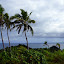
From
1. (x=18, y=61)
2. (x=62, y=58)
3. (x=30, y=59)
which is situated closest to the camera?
(x=30, y=59)

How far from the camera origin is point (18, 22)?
3025cm

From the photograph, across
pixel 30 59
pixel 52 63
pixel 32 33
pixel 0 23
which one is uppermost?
pixel 0 23

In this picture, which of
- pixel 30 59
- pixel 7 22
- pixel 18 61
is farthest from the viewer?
pixel 7 22

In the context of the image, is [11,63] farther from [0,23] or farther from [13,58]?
[0,23]

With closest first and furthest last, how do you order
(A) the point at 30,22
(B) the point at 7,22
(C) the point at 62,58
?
(C) the point at 62,58 < (B) the point at 7,22 < (A) the point at 30,22

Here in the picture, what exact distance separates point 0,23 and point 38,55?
18859 millimetres

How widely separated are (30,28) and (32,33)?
5.24 ft

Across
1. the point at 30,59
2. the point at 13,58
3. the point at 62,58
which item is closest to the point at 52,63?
the point at 62,58

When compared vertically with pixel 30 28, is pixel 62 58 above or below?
below

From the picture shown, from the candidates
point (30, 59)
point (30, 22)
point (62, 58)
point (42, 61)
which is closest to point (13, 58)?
point (30, 59)

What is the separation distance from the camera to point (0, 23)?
29484 millimetres

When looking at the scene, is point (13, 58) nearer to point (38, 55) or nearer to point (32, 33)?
point (38, 55)

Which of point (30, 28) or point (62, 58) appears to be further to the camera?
point (30, 28)

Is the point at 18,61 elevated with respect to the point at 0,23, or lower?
lower
